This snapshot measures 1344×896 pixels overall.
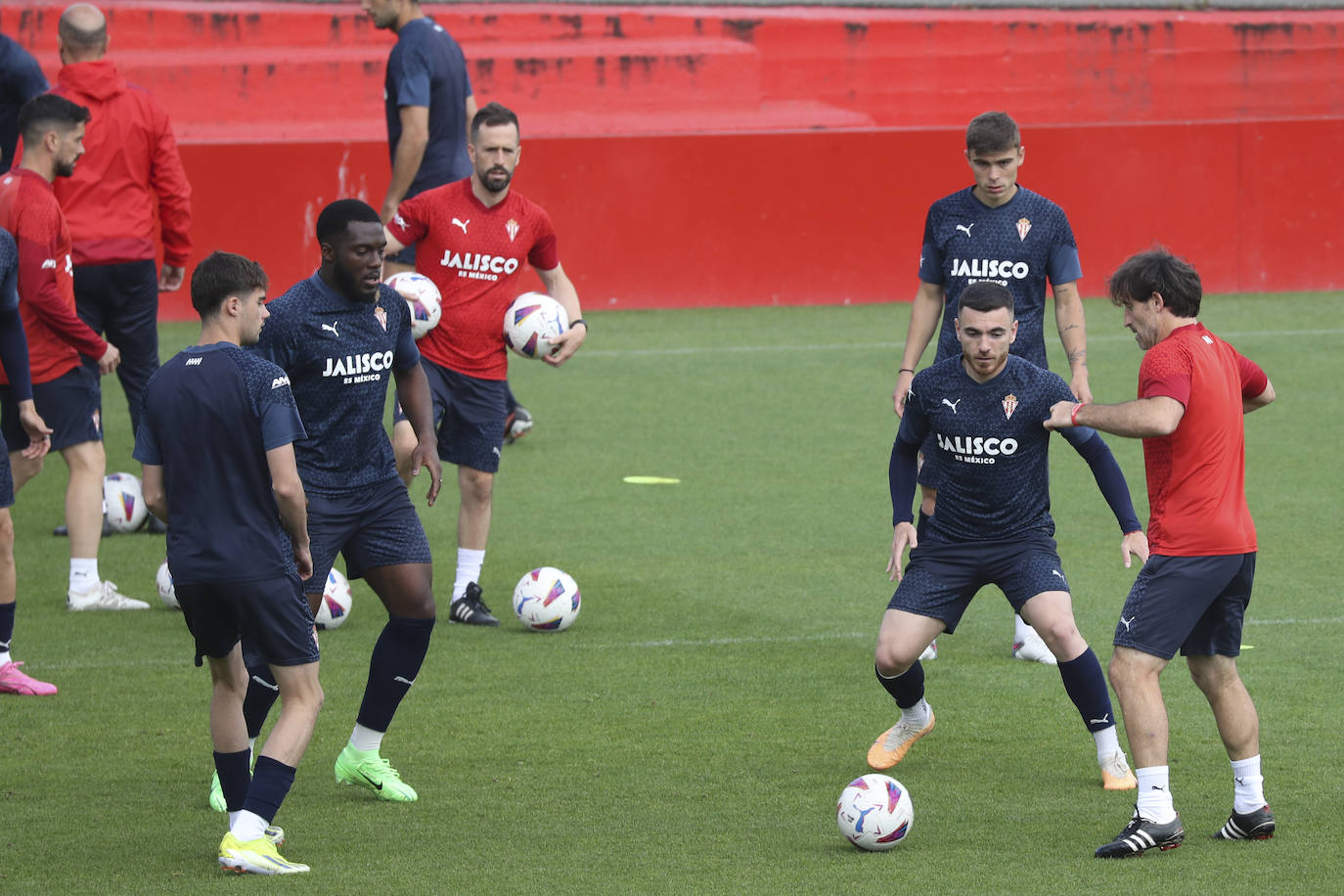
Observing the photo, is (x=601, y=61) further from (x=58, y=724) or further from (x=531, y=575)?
(x=58, y=724)

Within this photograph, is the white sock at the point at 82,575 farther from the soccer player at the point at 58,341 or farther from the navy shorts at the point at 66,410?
the navy shorts at the point at 66,410

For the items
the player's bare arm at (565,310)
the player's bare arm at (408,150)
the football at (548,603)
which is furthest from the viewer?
the player's bare arm at (408,150)

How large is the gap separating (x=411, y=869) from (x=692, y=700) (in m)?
1.94

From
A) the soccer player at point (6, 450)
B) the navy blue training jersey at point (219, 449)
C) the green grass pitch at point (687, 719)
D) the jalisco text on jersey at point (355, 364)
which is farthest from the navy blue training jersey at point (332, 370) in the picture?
the soccer player at point (6, 450)

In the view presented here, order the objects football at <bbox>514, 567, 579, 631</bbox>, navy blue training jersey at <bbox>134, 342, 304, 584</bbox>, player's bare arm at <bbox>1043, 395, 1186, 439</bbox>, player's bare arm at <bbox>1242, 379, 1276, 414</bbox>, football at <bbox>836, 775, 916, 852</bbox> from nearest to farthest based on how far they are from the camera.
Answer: navy blue training jersey at <bbox>134, 342, 304, 584</bbox> → player's bare arm at <bbox>1043, 395, 1186, 439</bbox> → football at <bbox>836, 775, 916, 852</bbox> → player's bare arm at <bbox>1242, 379, 1276, 414</bbox> → football at <bbox>514, 567, 579, 631</bbox>

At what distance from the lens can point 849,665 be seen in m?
7.36

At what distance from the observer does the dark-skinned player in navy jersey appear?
573cm

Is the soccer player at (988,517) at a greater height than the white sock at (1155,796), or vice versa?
the soccer player at (988,517)

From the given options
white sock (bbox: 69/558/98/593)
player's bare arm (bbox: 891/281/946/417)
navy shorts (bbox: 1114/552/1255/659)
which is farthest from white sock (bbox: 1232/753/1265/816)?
white sock (bbox: 69/558/98/593)

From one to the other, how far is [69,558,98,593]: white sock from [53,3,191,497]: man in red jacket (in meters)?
1.41

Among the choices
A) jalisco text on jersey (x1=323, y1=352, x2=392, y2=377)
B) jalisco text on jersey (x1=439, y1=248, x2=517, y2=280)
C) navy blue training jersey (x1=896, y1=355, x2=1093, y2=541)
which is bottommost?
navy blue training jersey (x1=896, y1=355, x2=1093, y2=541)

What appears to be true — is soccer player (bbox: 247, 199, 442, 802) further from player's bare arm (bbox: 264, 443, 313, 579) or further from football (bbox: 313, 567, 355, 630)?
football (bbox: 313, 567, 355, 630)

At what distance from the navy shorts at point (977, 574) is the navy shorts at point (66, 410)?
169 inches

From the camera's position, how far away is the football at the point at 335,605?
7934 mm
